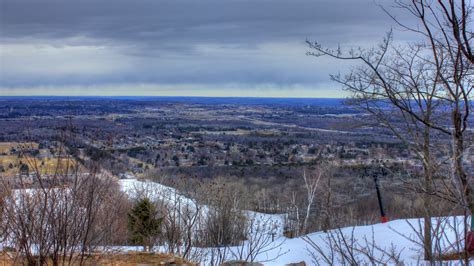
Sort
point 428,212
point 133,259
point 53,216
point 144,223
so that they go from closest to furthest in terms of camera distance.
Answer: point 428,212 < point 53,216 < point 133,259 < point 144,223

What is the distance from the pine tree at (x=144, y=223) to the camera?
10529mm

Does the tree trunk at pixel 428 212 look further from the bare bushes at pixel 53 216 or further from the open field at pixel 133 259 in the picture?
the open field at pixel 133 259

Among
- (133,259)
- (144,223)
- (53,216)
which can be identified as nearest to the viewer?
(53,216)

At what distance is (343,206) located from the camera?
28.7 m

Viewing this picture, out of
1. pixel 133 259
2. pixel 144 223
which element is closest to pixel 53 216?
pixel 133 259

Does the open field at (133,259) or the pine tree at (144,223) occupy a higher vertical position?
the open field at (133,259)

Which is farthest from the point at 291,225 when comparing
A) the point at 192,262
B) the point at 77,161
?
the point at 77,161

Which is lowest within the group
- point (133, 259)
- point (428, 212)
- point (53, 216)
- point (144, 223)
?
point (144, 223)

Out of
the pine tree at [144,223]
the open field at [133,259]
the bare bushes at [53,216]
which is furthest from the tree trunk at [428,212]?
the pine tree at [144,223]

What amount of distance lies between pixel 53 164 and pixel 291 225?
810 inches

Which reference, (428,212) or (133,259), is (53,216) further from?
(428,212)

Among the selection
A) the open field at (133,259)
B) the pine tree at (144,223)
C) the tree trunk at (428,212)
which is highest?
the tree trunk at (428,212)

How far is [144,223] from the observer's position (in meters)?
11.0

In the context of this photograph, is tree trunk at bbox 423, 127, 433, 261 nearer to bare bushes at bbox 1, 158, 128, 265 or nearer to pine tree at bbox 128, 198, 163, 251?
bare bushes at bbox 1, 158, 128, 265
